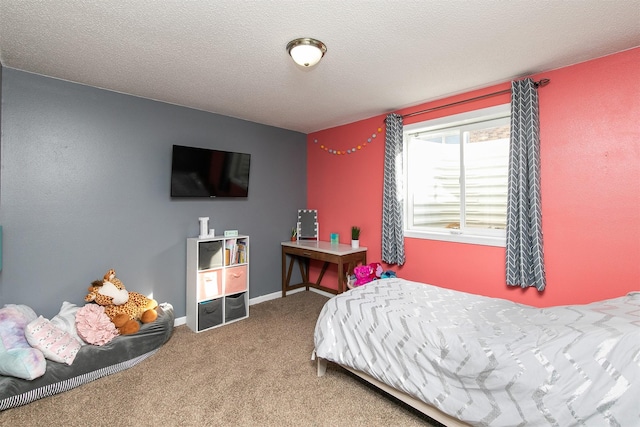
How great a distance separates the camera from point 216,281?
10.9ft

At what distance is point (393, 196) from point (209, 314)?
2.45 m

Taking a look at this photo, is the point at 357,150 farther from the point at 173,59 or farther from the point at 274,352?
the point at 274,352

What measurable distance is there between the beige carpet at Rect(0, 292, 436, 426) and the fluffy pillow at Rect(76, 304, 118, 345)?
0.31 meters

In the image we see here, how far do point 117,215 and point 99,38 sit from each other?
1.64m

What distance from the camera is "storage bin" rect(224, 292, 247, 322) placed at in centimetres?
339

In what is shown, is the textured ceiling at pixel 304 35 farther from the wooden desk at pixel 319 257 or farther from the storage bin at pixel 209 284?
the storage bin at pixel 209 284

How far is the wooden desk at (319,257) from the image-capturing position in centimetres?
354

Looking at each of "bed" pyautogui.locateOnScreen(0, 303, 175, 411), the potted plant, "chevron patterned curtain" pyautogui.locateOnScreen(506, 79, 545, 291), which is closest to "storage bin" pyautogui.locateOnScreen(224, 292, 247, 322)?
"bed" pyautogui.locateOnScreen(0, 303, 175, 411)

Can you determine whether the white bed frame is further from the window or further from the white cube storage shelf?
the white cube storage shelf

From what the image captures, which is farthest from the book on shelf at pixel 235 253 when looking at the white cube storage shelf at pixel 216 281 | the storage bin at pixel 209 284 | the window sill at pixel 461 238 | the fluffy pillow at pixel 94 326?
the window sill at pixel 461 238

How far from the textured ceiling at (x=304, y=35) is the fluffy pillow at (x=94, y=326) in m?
2.01

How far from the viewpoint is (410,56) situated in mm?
2258

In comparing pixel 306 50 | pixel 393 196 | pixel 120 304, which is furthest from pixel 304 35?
pixel 120 304

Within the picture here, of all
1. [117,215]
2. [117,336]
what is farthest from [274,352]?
[117,215]
